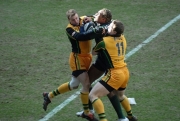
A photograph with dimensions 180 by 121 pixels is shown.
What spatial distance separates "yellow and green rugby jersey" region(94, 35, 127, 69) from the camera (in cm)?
721

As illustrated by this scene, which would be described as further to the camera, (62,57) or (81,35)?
(62,57)

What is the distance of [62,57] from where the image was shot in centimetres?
1056

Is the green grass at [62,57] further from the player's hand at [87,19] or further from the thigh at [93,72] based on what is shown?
the player's hand at [87,19]

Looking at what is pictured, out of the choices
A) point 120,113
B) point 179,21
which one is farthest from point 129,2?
point 120,113

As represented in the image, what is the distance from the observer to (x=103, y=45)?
720cm

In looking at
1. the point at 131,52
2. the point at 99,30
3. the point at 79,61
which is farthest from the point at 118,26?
the point at 131,52

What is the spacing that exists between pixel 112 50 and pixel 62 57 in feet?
11.4

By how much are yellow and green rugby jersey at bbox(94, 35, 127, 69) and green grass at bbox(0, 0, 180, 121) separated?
1.09 m

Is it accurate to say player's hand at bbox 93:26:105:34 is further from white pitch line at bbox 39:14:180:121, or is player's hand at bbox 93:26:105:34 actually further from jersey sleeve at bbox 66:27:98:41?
white pitch line at bbox 39:14:180:121

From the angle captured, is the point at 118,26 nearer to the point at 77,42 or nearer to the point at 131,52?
the point at 77,42

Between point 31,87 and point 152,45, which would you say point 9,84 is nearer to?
point 31,87

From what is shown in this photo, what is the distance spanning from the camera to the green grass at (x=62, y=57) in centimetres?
826

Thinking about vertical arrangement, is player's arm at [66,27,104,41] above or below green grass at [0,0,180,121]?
above

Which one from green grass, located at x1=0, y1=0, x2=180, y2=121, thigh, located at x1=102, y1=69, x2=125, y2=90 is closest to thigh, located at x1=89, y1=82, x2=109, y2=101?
thigh, located at x1=102, y1=69, x2=125, y2=90
